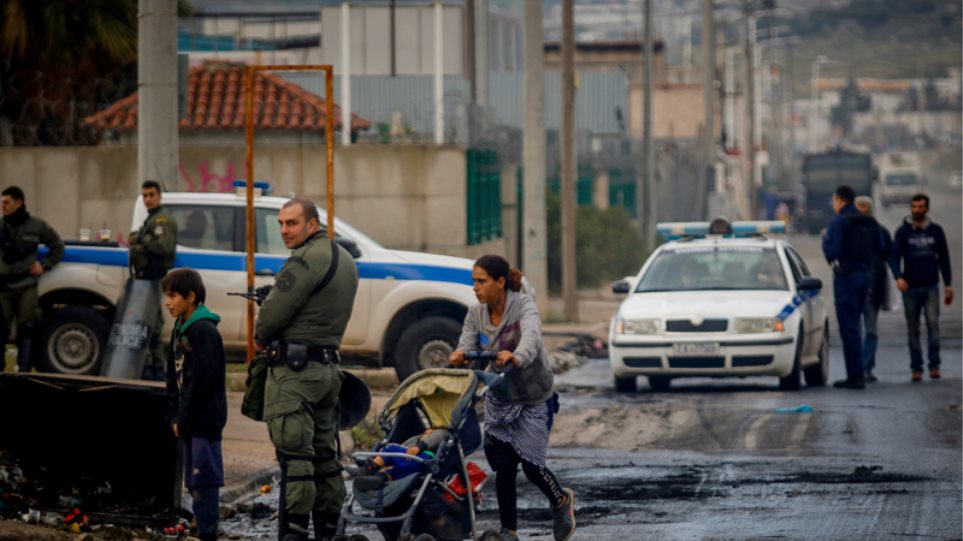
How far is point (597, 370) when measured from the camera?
20219mm

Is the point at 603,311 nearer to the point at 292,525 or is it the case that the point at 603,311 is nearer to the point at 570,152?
the point at 570,152

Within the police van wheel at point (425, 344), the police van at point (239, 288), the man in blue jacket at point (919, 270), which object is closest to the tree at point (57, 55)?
the police van at point (239, 288)

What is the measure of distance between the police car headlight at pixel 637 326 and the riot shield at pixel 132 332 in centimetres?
453

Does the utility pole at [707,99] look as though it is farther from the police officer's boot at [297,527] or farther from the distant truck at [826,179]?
the police officer's boot at [297,527]

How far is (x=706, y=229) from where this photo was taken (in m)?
19.5

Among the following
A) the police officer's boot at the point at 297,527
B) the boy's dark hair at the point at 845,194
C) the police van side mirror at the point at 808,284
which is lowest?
the police officer's boot at the point at 297,527

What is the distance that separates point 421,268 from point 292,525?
7.96 meters

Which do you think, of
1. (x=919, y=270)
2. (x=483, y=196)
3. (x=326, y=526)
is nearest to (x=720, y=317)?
(x=919, y=270)

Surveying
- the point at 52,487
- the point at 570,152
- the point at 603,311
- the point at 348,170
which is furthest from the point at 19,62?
the point at 52,487

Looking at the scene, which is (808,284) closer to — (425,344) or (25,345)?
(425,344)

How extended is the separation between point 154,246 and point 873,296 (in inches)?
299

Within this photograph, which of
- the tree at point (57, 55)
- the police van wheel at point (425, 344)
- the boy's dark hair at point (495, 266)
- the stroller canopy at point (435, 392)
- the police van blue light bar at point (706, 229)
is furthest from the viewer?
the tree at point (57, 55)

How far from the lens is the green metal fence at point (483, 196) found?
24031 mm

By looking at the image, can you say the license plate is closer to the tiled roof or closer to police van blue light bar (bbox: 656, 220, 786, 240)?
police van blue light bar (bbox: 656, 220, 786, 240)
